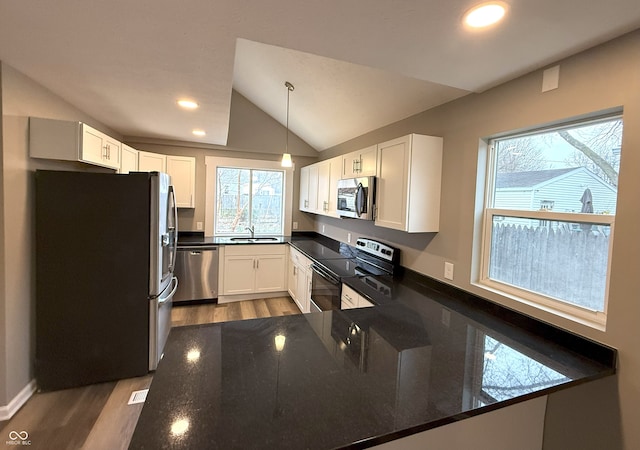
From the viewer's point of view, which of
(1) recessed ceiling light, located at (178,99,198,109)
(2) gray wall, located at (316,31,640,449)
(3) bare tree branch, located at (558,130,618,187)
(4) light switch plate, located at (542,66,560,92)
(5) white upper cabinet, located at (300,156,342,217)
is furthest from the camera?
(5) white upper cabinet, located at (300,156,342,217)

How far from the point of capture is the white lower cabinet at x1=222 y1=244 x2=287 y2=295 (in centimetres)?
422

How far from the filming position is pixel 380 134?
3107 millimetres

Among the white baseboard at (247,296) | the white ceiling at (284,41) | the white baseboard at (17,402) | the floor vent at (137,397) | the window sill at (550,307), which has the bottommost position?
the floor vent at (137,397)

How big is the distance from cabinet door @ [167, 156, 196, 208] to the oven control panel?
2.67m

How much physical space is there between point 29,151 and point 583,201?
3.42m

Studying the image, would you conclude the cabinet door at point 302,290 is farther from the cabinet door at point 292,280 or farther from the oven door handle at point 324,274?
the oven door handle at point 324,274

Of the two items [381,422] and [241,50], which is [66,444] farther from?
[241,50]

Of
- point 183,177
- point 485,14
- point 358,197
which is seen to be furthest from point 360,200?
point 183,177

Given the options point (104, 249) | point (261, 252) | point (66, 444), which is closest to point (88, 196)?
point (104, 249)

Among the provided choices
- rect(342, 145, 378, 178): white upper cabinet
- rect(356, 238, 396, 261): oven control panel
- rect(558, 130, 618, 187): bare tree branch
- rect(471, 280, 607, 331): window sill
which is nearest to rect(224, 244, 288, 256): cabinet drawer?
rect(356, 238, 396, 261): oven control panel

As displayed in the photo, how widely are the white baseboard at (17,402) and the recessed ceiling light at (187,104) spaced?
245 cm

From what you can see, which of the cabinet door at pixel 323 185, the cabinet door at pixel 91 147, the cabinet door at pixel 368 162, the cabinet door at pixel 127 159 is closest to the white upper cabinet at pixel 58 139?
the cabinet door at pixel 91 147

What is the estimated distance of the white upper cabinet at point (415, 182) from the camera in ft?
7.06

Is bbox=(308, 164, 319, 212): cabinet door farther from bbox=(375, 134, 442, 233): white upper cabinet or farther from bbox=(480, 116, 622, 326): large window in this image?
bbox=(480, 116, 622, 326): large window
